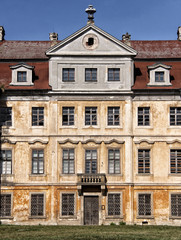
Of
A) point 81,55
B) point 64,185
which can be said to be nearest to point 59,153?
point 64,185

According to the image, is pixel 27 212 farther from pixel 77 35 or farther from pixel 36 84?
pixel 77 35

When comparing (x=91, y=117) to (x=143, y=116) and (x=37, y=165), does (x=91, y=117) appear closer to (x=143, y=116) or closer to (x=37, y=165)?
(x=143, y=116)

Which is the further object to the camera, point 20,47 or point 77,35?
point 20,47

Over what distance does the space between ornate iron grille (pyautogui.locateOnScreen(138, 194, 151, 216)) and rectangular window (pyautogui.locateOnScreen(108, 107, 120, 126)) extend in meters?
6.15

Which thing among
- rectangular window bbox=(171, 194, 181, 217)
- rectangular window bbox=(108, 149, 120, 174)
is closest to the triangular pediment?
rectangular window bbox=(108, 149, 120, 174)

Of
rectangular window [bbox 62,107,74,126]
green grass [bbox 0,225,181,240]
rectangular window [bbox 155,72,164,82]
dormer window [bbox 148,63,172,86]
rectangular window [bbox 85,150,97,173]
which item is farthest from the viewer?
rectangular window [bbox 155,72,164,82]

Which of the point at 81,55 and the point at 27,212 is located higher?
the point at 81,55

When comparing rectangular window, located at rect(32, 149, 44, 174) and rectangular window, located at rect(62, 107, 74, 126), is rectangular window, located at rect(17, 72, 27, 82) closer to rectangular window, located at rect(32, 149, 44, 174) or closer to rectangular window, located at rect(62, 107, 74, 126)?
rectangular window, located at rect(62, 107, 74, 126)

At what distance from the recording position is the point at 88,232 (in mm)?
34938

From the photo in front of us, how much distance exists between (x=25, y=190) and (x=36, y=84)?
28.6 ft

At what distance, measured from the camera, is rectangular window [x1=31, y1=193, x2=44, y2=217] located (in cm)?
4188

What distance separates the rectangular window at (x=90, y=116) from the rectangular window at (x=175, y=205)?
8657mm

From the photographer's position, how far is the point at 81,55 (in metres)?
43.2

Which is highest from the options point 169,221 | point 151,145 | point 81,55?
point 81,55
